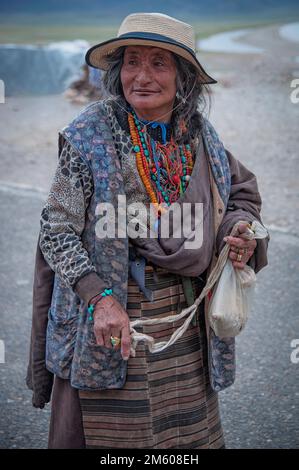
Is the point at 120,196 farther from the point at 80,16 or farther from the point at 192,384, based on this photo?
the point at 80,16

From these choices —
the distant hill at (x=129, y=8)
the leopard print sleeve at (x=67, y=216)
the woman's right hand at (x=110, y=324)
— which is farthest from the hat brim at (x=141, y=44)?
the distant hill at (x=129, y=8)

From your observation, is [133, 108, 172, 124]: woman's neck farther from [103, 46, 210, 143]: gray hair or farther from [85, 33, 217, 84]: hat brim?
[85, 33, 217, 84]: hat brim

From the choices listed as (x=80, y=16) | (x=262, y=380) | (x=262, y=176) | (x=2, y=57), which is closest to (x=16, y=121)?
(x=2, y=57)

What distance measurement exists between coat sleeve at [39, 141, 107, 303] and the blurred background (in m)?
0.73

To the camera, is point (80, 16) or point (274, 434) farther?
point (80, 16)

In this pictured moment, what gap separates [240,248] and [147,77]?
0.62 meters

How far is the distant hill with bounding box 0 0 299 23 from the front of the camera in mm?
18812

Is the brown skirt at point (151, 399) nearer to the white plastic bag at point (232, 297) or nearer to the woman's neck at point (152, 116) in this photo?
the white plastic bag at point (232, 297)

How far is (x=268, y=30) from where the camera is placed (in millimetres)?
21797

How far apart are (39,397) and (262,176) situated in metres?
5.43

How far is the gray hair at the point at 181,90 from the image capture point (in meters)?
2.39

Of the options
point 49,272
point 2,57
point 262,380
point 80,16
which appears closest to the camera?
point 49,272
